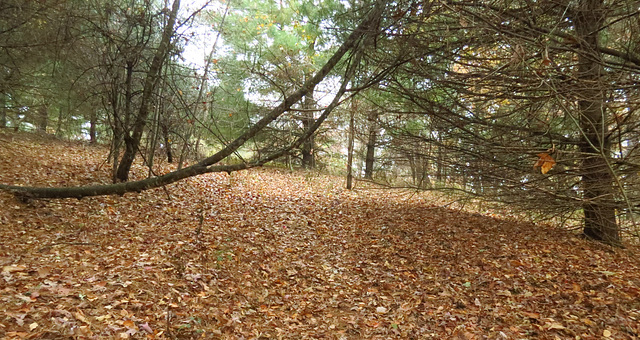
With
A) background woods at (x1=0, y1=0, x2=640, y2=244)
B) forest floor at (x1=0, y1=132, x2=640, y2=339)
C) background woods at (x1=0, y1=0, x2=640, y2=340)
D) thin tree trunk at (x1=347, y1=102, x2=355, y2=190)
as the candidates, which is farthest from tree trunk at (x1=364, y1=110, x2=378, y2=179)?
forest floor at (x1=0, y1=132, x2=640, y2=339)

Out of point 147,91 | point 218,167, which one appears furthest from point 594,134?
point 147,91

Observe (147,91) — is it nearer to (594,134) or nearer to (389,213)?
(389,213)

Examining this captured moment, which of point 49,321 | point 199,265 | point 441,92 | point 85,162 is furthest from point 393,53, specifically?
point 85,162

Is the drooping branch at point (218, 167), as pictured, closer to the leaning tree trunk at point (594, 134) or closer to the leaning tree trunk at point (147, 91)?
the leaning tree trunk at point (147, 91)

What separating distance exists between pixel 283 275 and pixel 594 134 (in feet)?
18.6

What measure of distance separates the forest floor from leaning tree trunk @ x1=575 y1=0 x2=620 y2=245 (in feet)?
1.44

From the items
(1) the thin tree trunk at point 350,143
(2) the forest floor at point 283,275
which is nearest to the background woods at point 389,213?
(2) the forest floor at point 283,275

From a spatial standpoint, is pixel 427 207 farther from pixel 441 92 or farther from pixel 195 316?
pixel 195 316

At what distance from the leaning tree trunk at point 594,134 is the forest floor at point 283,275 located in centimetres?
44

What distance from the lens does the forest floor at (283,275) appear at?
345 centimetres

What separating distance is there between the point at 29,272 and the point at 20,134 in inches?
431

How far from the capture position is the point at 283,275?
16.8 feet

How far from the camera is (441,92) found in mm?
6426

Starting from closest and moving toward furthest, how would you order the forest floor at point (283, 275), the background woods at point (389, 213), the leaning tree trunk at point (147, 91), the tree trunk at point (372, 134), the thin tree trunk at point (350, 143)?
the forest floor at point (283, 275) < the background woods at point (389, 213) < the leaning tree trunk at point (147, 91) < the tree trunk at point (372, 134) < the thin tree trunk at point (350, 143)
